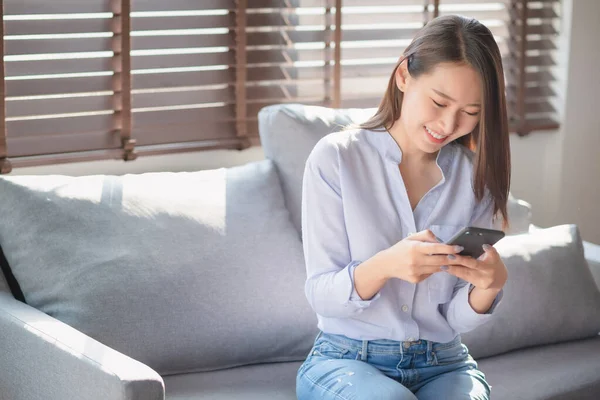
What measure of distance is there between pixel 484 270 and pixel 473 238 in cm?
14

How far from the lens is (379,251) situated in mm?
1962

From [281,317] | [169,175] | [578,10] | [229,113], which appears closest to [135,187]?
[169,175]

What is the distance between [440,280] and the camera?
2.02 m

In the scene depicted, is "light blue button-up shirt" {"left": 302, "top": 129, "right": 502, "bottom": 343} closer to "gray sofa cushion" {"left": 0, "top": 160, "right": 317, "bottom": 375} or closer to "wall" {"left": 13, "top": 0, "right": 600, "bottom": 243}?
"gray sofa cushion" {"left": 0, "top": 160, "right": 317, "bottom": 375}

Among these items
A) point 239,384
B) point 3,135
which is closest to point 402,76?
point 239,384

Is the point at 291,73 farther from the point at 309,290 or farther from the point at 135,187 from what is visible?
the point at 309,290

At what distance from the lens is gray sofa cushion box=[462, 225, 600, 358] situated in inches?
99.5

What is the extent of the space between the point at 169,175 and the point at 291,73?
76cm

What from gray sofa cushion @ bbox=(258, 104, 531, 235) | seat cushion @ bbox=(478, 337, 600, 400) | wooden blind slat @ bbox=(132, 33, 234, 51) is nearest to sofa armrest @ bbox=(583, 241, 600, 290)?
seat cushion @ bbox=(478, 337, 600, 400)

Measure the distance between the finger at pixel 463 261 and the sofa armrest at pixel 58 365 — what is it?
1.91ft

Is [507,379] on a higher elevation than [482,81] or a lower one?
lower

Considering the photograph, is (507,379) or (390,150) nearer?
(390,150)

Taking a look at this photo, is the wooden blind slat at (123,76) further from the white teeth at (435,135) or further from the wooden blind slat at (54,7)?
the white teeth at (435,135)

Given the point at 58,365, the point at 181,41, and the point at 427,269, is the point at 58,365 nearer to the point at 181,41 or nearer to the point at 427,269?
the point at 427,269
